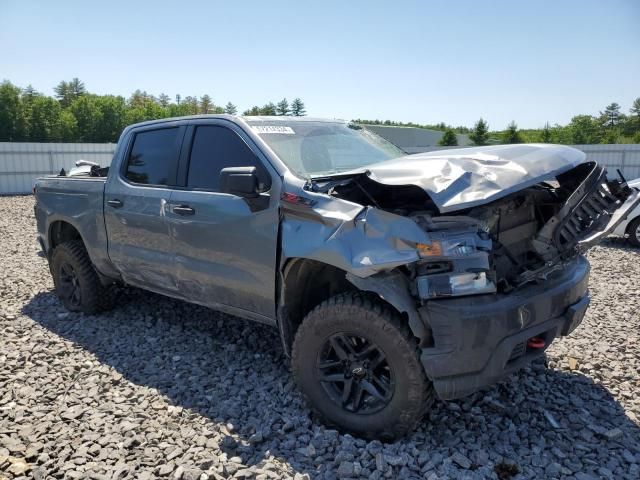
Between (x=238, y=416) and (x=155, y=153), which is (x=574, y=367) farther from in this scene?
(x=155, y=153)

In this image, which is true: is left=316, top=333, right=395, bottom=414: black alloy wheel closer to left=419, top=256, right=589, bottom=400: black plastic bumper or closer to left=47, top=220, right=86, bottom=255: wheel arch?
left=419, top=256, right=589, bottom=400: black plastic bumper

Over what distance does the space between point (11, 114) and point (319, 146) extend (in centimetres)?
6755

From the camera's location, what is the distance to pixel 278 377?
3686 mm

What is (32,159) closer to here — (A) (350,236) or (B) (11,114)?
(A) (350,236)

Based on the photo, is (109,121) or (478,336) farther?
(109,121)

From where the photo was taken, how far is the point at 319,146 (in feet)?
12.3

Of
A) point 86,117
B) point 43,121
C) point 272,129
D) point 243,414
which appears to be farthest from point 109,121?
point 243,414

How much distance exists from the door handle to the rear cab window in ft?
1.14

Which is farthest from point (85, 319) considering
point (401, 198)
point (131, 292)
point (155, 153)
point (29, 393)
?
point (401, 198)

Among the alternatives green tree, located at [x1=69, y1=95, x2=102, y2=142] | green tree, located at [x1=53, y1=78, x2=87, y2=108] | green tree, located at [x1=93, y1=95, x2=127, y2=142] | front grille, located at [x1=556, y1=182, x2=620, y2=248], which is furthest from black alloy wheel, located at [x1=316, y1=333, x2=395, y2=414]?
green tree, located at [x1=53, y1=78, x2=87, y2=108]

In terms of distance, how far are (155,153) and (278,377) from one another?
2156mm

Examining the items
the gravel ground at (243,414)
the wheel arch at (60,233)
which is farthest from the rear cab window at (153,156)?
the gravel ground at (243,414)

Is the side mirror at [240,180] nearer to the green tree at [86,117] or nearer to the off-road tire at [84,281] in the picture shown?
the off-road tire at [84,281]

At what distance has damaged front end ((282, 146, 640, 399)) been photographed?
2.48 meters
